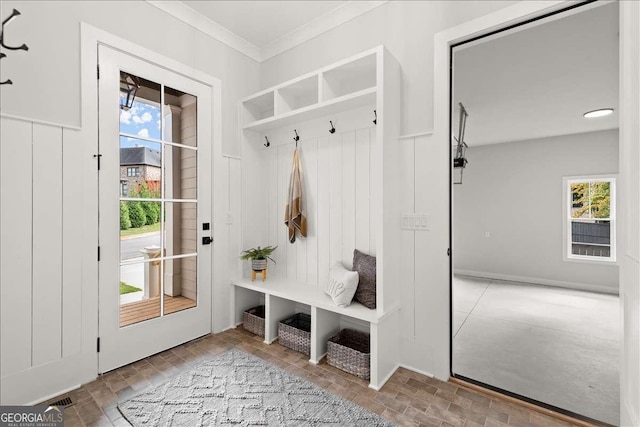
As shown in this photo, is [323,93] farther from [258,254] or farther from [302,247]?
[258,254]

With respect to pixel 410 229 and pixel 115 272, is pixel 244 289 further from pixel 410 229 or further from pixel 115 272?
pixel 410 229

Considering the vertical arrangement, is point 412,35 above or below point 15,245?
above

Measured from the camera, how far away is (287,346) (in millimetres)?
2506

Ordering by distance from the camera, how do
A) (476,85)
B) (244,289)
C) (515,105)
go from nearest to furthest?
(244,289), (476,85), (515,105)

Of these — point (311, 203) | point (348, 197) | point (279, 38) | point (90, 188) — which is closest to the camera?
point (90, 188)

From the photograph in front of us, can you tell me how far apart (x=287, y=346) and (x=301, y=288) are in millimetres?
486

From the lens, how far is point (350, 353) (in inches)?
84.0

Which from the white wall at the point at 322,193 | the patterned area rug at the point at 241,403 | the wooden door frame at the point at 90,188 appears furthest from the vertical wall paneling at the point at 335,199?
the wooden door frame at the point at 90,188

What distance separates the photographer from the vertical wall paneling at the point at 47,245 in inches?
71.3

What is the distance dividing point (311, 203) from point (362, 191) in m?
0.55

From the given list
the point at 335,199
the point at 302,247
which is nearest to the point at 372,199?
the point at 335,199

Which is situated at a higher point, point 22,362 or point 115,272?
point 115,272

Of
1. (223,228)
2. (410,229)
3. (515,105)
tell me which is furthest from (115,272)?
(515,105)

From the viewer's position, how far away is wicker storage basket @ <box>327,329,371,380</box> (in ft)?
6.79
